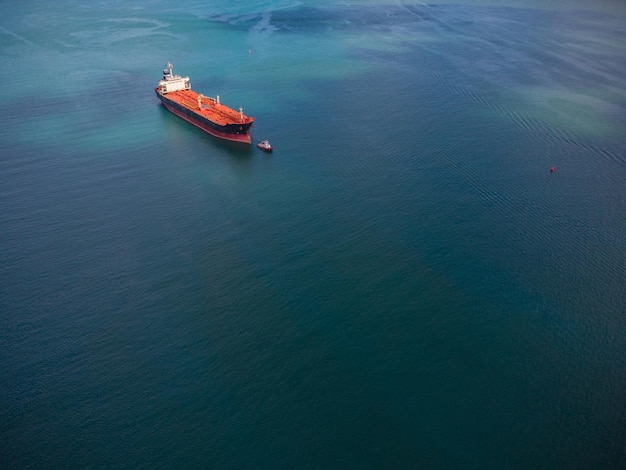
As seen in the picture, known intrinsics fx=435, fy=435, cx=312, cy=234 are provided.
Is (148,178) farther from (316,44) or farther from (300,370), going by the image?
(316,44)

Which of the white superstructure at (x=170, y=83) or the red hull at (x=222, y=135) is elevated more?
the white superstructure at (x=170, y=83)

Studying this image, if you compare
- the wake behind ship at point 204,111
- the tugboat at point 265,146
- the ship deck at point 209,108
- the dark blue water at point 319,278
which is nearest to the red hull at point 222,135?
the wake behind ship at point 204,111

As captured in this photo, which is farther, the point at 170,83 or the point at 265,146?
the point at 170,83

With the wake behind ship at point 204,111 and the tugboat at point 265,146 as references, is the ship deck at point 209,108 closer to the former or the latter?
the wake behind ship at point 204,111

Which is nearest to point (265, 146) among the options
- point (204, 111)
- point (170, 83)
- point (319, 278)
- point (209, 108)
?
point (204, 111)

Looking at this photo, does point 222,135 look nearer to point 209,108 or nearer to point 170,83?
point 209,108

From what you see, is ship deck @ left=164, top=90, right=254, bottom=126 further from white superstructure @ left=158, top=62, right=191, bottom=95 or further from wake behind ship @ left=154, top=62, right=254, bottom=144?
white superstructure @ left=158, top=62, right=191, bottom=95

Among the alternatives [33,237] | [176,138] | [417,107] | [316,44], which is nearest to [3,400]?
[33,237]
